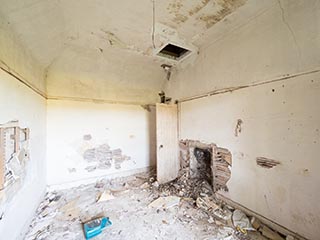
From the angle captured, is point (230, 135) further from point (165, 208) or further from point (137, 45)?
point (137, 45)

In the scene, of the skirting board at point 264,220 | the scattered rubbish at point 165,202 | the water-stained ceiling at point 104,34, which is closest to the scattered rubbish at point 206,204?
the skirting board at point 264,220

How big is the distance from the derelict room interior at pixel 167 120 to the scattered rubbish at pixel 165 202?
0.06ft

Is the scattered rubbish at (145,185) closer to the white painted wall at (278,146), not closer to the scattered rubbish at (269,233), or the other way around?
the white painted wall at (278,146)

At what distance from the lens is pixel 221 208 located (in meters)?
2.43

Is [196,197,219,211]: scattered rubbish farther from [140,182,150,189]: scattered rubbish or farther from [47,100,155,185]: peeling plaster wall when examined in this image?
[47,100,155,185]: peeling plaster wall

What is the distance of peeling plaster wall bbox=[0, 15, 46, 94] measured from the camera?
4.98ft

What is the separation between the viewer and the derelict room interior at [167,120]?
1.69m

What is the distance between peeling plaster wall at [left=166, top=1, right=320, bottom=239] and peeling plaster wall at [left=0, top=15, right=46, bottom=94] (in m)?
2.80

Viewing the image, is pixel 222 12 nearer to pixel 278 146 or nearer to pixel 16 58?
pixel 278 146

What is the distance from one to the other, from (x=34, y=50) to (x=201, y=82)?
2.77m

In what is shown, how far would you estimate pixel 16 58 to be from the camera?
1803 millimetres

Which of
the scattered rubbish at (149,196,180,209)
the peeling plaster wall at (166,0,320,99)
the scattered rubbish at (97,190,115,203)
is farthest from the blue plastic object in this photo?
the peeling plaster wall at (166,0,320,99)

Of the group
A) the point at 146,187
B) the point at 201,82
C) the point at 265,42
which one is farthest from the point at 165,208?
the point at 265,42

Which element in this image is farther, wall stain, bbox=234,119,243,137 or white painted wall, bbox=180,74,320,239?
wall stain, bbox=234,119,243,137
